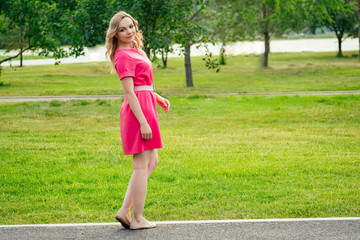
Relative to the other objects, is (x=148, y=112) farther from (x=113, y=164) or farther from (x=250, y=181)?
(x=113, y=164)

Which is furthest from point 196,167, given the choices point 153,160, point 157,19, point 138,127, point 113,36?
point 157,19

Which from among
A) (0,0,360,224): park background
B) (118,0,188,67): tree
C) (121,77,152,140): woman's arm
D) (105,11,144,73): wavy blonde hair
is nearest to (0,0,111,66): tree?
(0,0,360,224): park background

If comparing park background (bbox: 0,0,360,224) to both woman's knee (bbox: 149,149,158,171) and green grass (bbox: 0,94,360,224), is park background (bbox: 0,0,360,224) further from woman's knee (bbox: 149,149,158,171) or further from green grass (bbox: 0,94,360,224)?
woman's knee (bbox: 149,149,158,171)

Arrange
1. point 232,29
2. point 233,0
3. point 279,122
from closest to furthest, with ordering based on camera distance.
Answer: point 279,122
point 233,0
point 232,29

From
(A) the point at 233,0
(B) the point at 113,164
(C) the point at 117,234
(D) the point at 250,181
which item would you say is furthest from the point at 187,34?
(A) the point at 233,0

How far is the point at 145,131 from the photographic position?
404 centimetres

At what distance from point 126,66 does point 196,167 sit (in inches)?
116

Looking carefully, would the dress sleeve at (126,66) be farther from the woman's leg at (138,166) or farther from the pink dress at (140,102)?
the woman's leg at (138,166)

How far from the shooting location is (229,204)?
5039mm

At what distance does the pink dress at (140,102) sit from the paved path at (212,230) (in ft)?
2.28

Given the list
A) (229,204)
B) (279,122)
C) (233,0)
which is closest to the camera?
(229,204)

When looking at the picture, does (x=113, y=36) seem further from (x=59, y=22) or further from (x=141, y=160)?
(x=59, y=22)

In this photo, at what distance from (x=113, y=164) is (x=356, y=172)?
320cm

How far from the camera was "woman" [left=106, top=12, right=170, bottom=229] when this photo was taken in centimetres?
406
